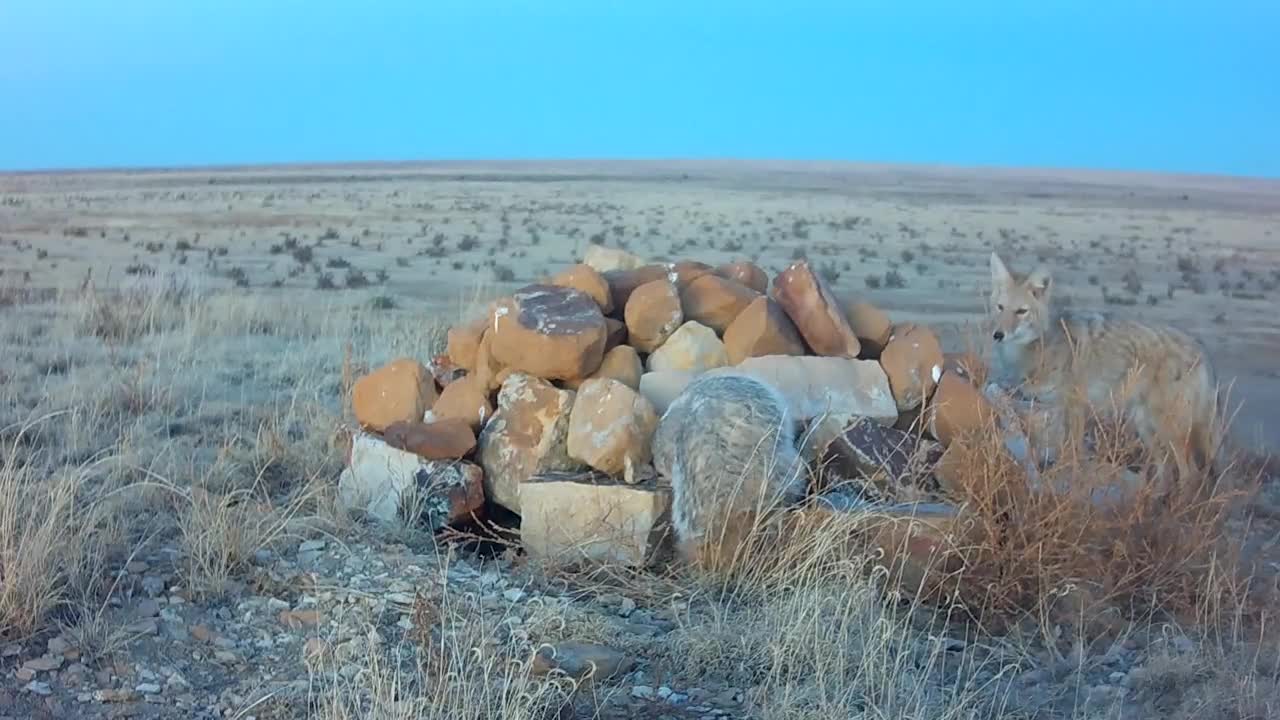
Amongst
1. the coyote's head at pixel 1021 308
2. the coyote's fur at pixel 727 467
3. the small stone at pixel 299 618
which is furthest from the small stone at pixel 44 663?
the coyote's head at pixel 1021 308

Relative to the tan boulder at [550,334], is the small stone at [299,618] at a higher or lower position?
lower

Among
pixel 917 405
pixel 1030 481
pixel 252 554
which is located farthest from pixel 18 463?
pixel 1030 481

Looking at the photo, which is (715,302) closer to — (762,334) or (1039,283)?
(762,334)

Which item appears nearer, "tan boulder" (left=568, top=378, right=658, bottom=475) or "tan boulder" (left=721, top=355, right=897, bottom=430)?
"tan boulder" (left=568, top=378, right=658, bottom=475)

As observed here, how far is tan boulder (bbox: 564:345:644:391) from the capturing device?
700 cm

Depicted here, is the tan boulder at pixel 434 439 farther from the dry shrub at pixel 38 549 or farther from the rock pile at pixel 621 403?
the dry shrub at pixel 38 549

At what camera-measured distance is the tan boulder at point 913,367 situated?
6.86 meters

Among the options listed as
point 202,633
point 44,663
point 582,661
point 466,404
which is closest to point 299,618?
point 202,633

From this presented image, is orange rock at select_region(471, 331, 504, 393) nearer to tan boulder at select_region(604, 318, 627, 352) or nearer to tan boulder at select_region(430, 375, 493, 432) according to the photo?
tan boulder at select_region(430, 375, 493, 432)

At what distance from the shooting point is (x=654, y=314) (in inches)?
283

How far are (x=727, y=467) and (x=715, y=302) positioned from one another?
5.41 feet

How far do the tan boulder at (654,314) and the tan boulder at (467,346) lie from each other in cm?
89

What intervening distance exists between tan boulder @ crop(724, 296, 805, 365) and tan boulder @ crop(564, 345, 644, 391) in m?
0.52

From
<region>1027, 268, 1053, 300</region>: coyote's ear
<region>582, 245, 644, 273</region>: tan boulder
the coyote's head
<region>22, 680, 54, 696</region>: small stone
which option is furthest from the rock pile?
<region>22, 680, 54, 696</region>: small stone
